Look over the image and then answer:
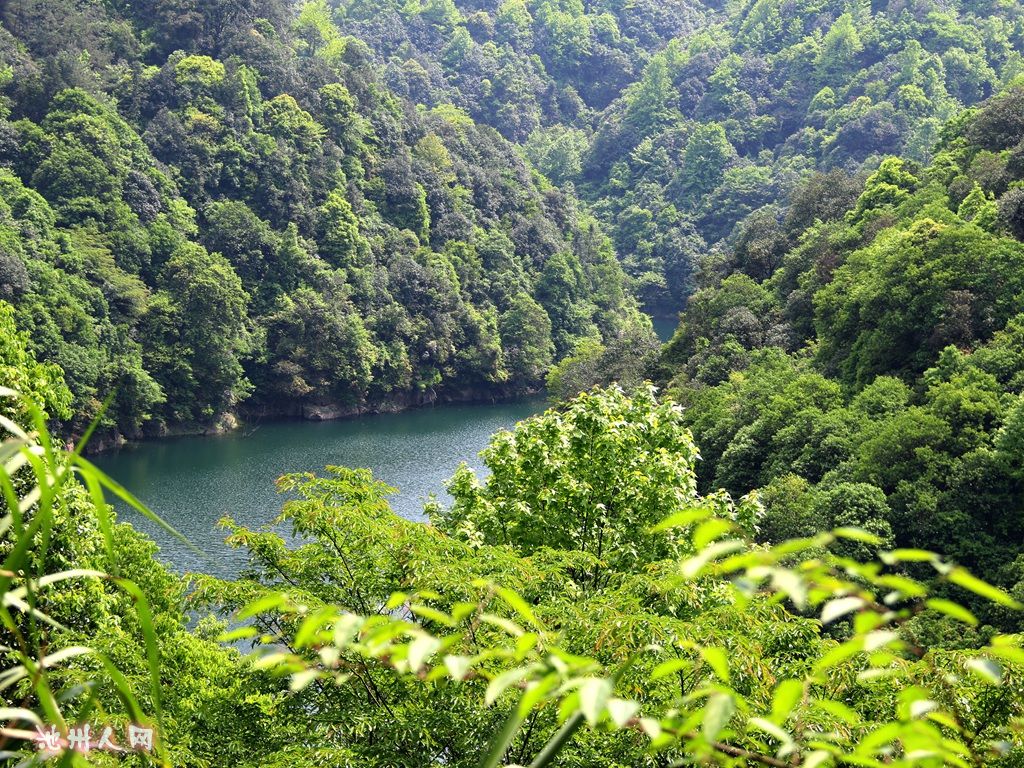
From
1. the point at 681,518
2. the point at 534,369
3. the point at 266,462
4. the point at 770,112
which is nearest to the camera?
the point at 681,518

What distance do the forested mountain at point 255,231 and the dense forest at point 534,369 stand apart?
173 mm

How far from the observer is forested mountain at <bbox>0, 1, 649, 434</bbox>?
4050cm

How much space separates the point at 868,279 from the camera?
86.2 ft

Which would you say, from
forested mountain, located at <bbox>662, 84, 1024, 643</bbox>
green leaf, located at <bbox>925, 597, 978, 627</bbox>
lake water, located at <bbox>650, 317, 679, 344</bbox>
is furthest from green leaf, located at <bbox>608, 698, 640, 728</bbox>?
lake water, located at <bbox>650, 317, 679, 344</bbox>

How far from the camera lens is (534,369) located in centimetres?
5288

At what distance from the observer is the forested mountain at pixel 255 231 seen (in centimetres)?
4050

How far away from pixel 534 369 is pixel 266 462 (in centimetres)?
1926

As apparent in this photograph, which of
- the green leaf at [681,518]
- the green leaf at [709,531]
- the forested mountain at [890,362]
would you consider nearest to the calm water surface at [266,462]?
the forested mountain at [890,362]

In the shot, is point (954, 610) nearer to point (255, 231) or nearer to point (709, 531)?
point (709, 531)

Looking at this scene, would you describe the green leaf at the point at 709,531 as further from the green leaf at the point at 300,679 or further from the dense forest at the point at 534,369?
the green leaf at the point at 300,679

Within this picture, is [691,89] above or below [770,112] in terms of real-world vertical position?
above

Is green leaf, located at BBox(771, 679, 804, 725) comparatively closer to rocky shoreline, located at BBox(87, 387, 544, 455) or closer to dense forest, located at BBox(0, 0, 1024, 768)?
dense forest, located at BBox(0, 0, 1024, 768)

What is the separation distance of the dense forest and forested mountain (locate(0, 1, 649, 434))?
173 mm

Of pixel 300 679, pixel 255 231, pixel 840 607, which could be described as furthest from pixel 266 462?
pixel 840 607
